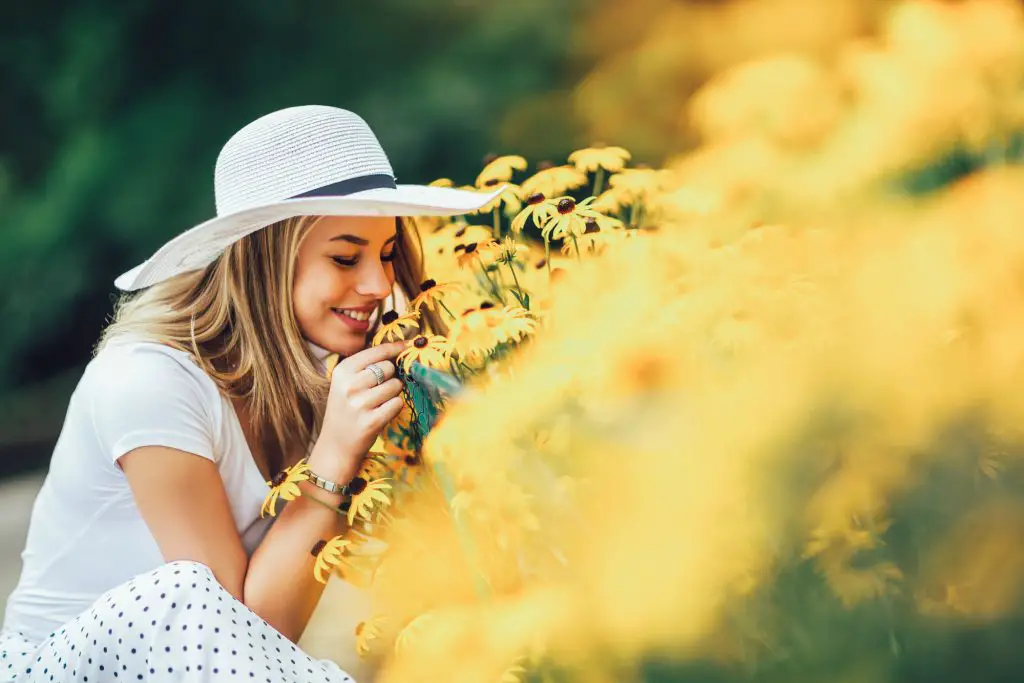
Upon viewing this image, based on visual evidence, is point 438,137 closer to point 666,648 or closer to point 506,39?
point 506,39

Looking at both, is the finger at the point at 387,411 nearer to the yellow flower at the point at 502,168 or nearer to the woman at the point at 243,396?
the woman at the point at 243,396

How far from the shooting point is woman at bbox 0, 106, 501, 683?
58.9 inches

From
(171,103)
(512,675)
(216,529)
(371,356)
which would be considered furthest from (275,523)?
(171,103)

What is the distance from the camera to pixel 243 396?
1.65 meters

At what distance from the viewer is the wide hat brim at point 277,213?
4.93 ft

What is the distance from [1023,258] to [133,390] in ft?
3.72

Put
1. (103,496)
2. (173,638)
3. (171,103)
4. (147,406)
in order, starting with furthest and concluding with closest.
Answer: (171,103)
(103,496)
(147,406)
(173,638)

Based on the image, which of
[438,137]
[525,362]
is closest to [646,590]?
[525,362]

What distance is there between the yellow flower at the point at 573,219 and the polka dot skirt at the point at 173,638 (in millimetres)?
596

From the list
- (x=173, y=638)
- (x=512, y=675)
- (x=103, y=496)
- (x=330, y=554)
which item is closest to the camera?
(x=512, y=675)

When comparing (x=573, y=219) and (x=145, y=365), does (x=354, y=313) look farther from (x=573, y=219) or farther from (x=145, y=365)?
(x=573, y=219)

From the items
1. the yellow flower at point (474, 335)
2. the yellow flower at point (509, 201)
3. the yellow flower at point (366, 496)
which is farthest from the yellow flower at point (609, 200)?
the yellow flower at point (366, 496)

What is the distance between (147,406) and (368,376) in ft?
1.06

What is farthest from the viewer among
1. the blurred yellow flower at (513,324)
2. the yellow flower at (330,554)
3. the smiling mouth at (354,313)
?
the smiling mouth at (354,313)
